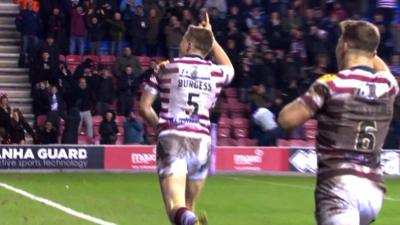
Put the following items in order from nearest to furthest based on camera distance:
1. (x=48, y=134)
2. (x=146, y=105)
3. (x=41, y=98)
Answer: (x=146, y=105)
(x=48, y=134)
(x=41, y=98)

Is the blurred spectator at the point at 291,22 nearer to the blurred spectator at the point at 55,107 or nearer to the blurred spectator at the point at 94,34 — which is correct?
the blurred spectator at the point at 94,34

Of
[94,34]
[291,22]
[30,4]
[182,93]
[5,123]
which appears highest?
[182,93]

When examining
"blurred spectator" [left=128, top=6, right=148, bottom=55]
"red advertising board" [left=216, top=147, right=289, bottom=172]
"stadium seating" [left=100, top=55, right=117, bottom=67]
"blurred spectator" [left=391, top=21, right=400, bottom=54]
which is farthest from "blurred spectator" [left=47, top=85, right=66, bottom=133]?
"blurred spectator" [left=391, top=21, right=400, bottom=54]

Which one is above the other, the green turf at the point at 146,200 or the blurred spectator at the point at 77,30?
the blurred spectator at the point at 77,30

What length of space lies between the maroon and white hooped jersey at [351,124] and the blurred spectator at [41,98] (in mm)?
22760

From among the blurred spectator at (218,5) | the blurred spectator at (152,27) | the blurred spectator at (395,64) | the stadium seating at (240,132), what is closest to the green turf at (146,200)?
the stadium seating at (240,132)

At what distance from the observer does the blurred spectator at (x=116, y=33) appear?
31922mm

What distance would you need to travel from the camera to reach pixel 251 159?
28.3m

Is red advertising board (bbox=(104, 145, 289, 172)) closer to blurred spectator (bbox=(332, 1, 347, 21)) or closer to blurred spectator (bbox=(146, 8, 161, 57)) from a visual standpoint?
blurred spectator (bbox=(146, 8, 161, 57))

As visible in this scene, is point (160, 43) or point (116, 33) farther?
point (160, 43)

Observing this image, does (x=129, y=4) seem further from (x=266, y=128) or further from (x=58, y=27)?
(x=266, y=128)

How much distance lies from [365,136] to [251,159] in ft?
67.5

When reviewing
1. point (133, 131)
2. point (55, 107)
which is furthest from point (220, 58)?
point (55, 107)

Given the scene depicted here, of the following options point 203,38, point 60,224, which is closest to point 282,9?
point 60,224
